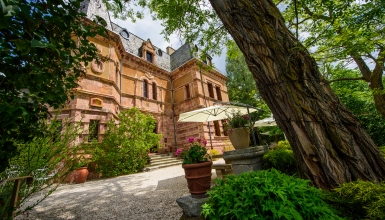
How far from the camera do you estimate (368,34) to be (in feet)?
9.60

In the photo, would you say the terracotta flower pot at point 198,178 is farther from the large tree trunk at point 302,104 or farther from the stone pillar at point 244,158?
the large tree trunk at point 302,104

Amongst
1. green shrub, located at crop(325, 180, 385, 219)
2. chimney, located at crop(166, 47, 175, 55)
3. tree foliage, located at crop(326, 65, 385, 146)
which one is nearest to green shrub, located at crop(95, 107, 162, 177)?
green shrub, located at crop(325, 180, 385, 219)

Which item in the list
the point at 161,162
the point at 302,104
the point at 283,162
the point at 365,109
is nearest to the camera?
the point at 302,104

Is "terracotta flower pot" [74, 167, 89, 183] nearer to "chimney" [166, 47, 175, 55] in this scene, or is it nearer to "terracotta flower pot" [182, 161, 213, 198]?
"terracotta flower pot" [182, 161, 213, 198]

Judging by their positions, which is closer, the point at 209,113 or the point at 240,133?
the point at 240,133

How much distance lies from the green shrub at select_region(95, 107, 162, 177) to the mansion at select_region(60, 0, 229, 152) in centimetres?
91

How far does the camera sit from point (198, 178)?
9.67 feet

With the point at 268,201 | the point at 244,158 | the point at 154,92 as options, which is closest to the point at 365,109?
the point at 244,158

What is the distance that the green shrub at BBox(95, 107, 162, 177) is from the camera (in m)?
8.47

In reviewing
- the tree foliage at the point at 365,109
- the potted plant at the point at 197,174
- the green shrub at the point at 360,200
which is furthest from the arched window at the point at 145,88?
the green shrub at the point at 360,200

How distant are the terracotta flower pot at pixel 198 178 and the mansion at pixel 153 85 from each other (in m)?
7.92

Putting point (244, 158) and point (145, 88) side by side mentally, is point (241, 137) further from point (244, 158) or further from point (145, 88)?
point (145, 88)

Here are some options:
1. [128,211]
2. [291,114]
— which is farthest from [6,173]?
[291,114]

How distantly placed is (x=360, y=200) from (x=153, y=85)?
14110mm
